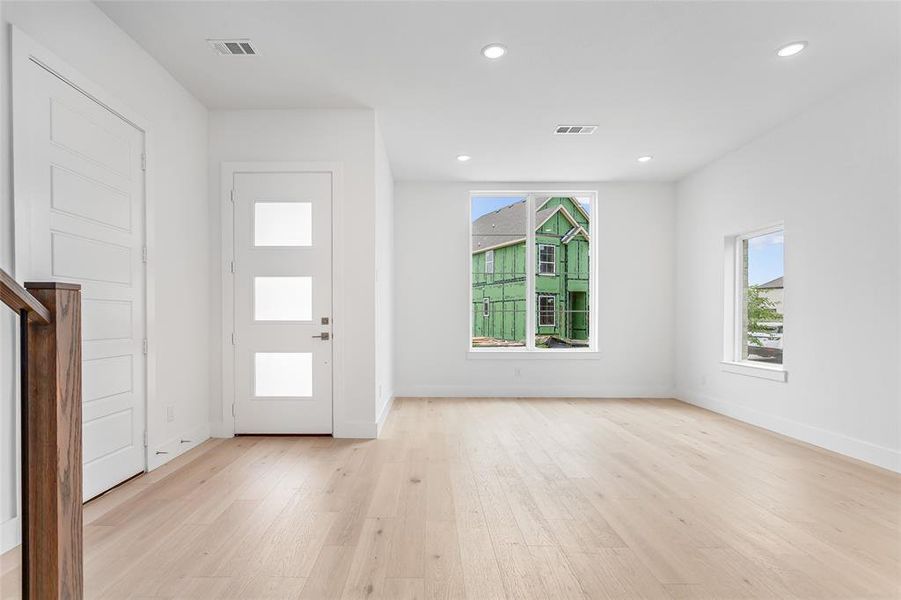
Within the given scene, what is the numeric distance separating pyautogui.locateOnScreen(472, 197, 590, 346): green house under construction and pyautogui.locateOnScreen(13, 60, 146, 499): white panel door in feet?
13.8

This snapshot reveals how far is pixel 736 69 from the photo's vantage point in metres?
3.41

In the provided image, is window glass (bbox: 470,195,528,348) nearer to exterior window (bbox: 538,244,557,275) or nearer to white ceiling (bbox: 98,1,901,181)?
exterior window (bbox: 538,244,557,275)

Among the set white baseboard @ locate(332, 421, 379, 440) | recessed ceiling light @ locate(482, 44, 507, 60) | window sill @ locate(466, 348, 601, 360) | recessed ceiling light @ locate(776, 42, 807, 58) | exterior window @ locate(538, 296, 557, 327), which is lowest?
white baseboard @ locate(332, 421, 379, 440)

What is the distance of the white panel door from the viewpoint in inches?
92.4

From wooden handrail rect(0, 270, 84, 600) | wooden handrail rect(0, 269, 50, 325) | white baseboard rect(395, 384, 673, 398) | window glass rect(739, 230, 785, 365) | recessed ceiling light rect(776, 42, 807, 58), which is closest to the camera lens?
wooden handrail rect(0, 269, 50, 325)

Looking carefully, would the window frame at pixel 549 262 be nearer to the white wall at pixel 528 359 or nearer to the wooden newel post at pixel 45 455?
the white wall at pixel 528 359

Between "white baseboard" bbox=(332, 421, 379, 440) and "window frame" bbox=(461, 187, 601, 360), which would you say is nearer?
"white baseboard" bbox=(332, 421, 379, 440)

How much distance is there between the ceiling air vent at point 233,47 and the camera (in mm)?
3129

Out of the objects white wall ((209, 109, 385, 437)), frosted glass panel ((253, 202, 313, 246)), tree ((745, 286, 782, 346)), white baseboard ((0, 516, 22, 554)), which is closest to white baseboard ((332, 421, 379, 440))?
white wall ((209, 109, 385, 437))

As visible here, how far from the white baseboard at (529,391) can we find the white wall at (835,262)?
1.27 m

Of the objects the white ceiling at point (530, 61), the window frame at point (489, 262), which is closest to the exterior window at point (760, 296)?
the white ceiling at point (530, 61)

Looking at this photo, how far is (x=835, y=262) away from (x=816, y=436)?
143 cm

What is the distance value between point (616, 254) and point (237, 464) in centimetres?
515

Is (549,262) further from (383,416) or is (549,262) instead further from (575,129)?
(383,416)
